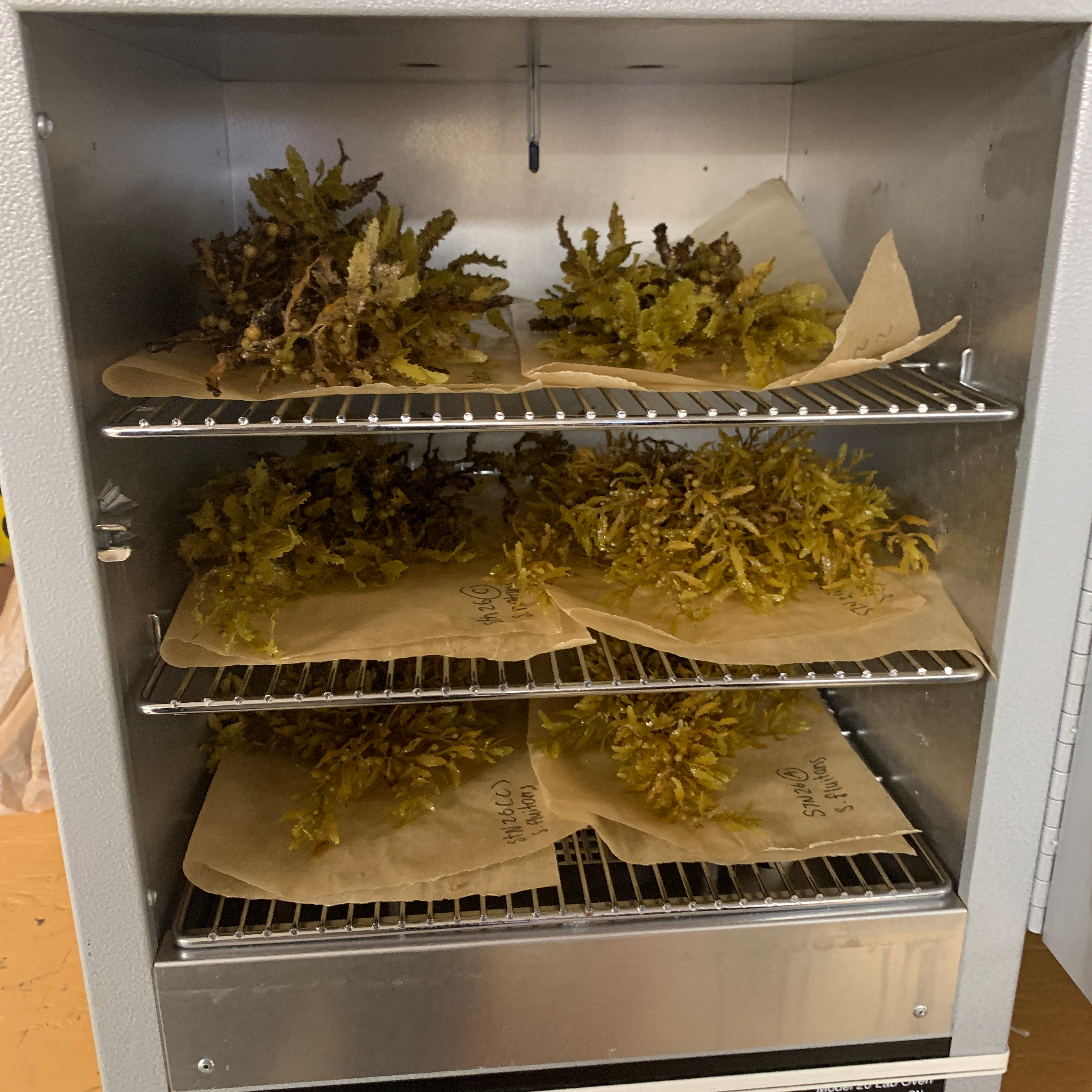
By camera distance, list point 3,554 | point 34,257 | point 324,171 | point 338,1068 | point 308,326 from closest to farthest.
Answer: point 34,257, point 308,326, point 338,1068, point 324,171, point 3,554

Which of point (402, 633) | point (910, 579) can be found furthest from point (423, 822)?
point (910, 579)

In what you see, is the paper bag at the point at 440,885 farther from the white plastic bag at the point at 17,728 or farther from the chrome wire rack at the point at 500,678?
the white plastic bag at the point at 17,728

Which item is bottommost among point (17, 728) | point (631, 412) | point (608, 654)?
point (17, 728)

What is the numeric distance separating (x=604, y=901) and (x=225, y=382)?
27.1 inches

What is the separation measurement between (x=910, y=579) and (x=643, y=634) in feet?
1.11

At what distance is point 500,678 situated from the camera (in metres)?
1.05

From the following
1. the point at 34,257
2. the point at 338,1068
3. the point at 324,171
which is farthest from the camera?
the point at 324,171

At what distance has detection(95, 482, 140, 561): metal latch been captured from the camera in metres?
0.84

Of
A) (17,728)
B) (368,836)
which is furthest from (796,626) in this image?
(17,728)

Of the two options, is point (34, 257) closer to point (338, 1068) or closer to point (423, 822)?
point (423, 822)

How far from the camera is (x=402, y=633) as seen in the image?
3.26ft

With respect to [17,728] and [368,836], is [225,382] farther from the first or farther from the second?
[17,728]

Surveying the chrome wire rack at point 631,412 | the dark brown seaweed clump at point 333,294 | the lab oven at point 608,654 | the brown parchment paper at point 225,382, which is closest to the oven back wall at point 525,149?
the lab oven at point 608,654

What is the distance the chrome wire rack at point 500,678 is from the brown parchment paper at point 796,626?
3 cm
